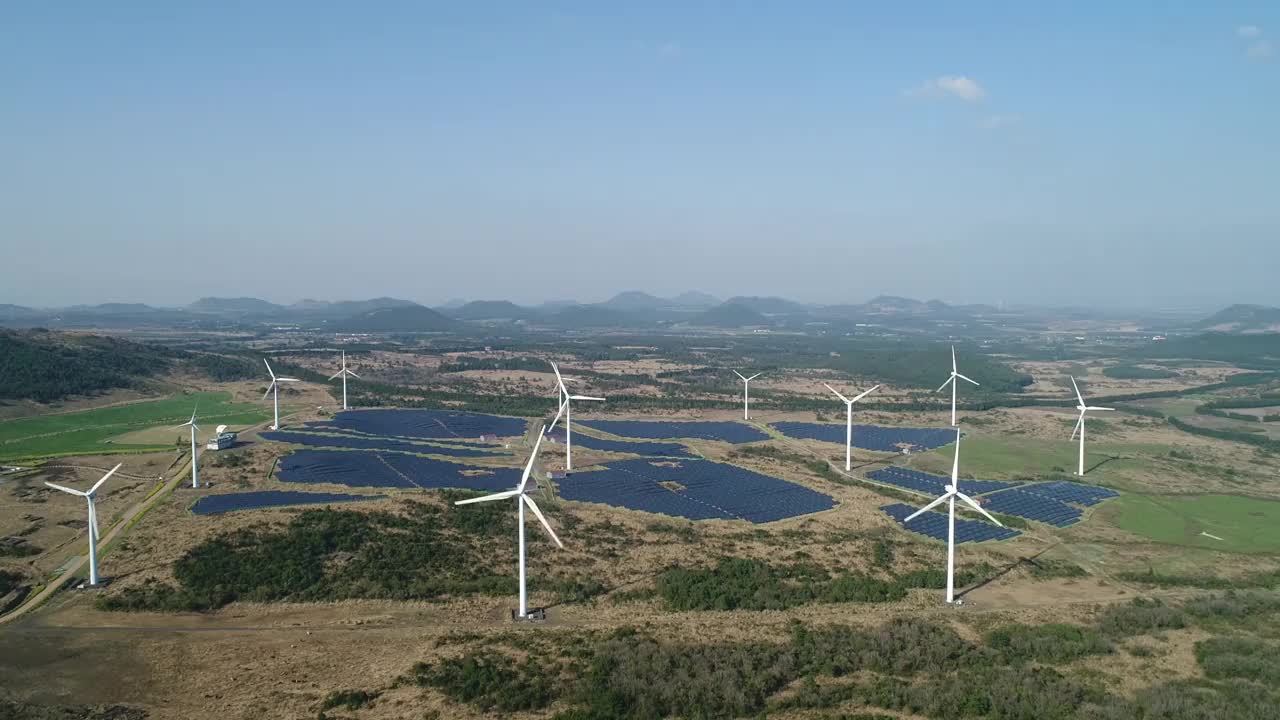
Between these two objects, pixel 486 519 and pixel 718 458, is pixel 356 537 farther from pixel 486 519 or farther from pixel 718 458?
pixel 718 458

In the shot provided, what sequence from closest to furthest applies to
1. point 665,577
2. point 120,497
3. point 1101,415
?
point 665,577 → point 120,497 → point 1101,415

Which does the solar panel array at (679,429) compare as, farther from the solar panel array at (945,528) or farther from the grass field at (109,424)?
the grass field at (109,424)

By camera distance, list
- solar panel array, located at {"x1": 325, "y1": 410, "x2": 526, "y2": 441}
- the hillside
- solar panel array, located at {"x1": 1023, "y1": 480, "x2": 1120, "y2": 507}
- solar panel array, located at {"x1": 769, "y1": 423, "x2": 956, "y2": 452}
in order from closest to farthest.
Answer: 1. solar panel array, located at {"x1": 1023, "y1": 480, "x2": 1120, "y2": 507}
2. solar panel array, located at {"x1": 769, "y1": 423, "x2": 956, "y2": 452}
3. solar panel array, located at {"x1": 325, "y1": 410, "x2": 526, "y2": 441}
4. the hillside

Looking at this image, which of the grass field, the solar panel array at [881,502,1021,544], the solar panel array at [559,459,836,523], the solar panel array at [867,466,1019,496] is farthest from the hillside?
the solar panel array at [881,502,1021,544]

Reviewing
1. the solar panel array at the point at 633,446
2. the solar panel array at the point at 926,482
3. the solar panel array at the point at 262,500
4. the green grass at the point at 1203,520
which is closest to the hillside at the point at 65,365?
the solar panel array at the point at 262,500

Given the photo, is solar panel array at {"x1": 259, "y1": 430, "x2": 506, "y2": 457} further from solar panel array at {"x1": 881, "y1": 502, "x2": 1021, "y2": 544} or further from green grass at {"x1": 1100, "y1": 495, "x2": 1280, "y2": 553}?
green grass at {"x1": 1100, "y1": 495, "x2": 1280, "y2": 553}

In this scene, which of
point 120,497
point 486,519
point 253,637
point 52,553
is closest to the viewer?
point 253,637

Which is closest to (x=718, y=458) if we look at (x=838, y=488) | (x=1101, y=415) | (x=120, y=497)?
(x=838, y=488)
